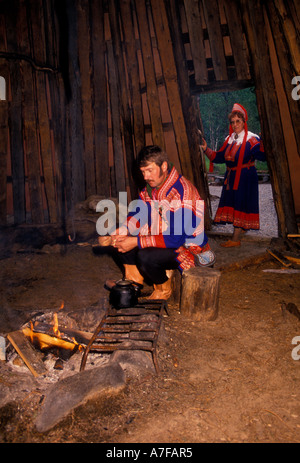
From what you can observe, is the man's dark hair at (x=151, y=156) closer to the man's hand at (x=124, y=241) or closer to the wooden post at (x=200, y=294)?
the man's hand at (x=124, y=241)

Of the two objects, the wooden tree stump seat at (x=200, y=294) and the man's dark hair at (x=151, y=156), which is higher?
the man's dark hair at (x=151, y=156)

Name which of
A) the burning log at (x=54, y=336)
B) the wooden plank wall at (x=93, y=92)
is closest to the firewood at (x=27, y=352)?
the burning log at (x=54, y=336)

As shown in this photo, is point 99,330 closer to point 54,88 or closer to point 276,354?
point 276,354

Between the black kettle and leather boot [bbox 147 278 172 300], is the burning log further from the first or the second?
leather boot [bbox 147 278 172 300]

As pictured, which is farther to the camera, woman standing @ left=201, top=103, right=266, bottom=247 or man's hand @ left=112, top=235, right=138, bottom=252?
Answer: woman standing @ left=201, top=103, right=266, bottom=247

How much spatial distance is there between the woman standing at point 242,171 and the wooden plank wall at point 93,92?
672 mm

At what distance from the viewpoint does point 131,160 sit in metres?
6.09

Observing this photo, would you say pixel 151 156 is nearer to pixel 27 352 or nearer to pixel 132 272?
pixel 132 272

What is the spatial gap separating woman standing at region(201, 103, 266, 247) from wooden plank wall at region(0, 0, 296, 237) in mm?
672

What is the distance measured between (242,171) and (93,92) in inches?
124

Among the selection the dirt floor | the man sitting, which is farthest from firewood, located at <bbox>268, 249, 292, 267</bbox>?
the man sitting

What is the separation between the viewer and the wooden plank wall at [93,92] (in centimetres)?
564

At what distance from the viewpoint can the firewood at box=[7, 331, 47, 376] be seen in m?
2.33

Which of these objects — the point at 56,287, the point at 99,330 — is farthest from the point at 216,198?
the point at 99,330
